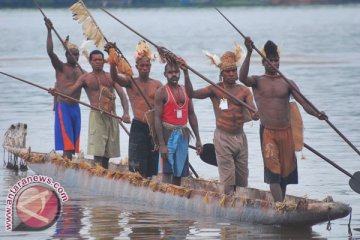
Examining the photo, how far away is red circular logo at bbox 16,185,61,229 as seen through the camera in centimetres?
1522

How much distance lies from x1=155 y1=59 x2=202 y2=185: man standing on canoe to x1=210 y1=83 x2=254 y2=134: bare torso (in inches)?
22.9

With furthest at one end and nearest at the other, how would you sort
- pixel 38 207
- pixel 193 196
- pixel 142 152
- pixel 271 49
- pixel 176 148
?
pixel 142 152 → pixel 176 148 → pixel 38 207 → pixel 193 196 → pixel 271 49

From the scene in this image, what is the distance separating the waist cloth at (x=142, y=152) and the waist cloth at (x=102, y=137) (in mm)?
1222

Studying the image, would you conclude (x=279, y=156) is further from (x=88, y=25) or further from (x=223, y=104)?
(x=88, y=25)

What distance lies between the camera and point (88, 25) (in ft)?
59.2

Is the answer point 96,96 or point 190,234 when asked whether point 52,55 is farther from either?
point 190,234

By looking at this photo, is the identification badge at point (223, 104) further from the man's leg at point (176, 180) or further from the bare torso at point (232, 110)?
the man's leg at point (176, 180)

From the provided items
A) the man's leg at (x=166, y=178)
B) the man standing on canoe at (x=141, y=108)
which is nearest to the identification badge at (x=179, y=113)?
the man standing on canoe at (x=141, y=108)

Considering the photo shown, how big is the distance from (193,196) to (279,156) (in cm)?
129

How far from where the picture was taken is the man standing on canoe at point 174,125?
1588 centimetres

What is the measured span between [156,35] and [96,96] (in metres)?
54.1

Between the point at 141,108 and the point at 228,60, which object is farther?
the point at 141,108

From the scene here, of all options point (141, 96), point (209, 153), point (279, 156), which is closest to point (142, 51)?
point (141, 96)

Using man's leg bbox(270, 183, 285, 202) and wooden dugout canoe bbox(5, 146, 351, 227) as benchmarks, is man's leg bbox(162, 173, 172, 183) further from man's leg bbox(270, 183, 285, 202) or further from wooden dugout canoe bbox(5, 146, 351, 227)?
man's leg bbox(270, 183, 285, 202)
